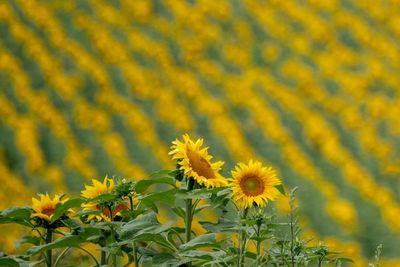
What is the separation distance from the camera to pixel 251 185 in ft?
7.47

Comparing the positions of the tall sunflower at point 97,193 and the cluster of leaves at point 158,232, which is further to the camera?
the tall sunflower at point 97,193

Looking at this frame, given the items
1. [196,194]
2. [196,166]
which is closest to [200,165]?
[196,166]

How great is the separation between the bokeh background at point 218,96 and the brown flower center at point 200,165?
336 cm

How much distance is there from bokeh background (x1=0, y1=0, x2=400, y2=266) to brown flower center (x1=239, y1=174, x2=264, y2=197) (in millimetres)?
3323

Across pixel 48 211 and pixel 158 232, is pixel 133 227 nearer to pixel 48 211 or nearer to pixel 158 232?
pixel 158 232

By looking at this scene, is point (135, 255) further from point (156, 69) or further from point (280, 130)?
point (156, 69)

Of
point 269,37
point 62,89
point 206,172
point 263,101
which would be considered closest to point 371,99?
point 263,101

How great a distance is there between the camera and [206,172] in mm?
2197

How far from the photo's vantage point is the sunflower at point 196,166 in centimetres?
216

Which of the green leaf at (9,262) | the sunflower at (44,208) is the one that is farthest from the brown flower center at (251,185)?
the green leaf at (9,262)

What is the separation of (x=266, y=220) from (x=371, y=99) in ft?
Answer: 19.5

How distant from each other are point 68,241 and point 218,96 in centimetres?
594

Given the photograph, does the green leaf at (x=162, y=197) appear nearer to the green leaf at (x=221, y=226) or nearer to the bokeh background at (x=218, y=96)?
the green leaf at (x=221, y=226)

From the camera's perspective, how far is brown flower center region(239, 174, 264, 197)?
7.42 feet
